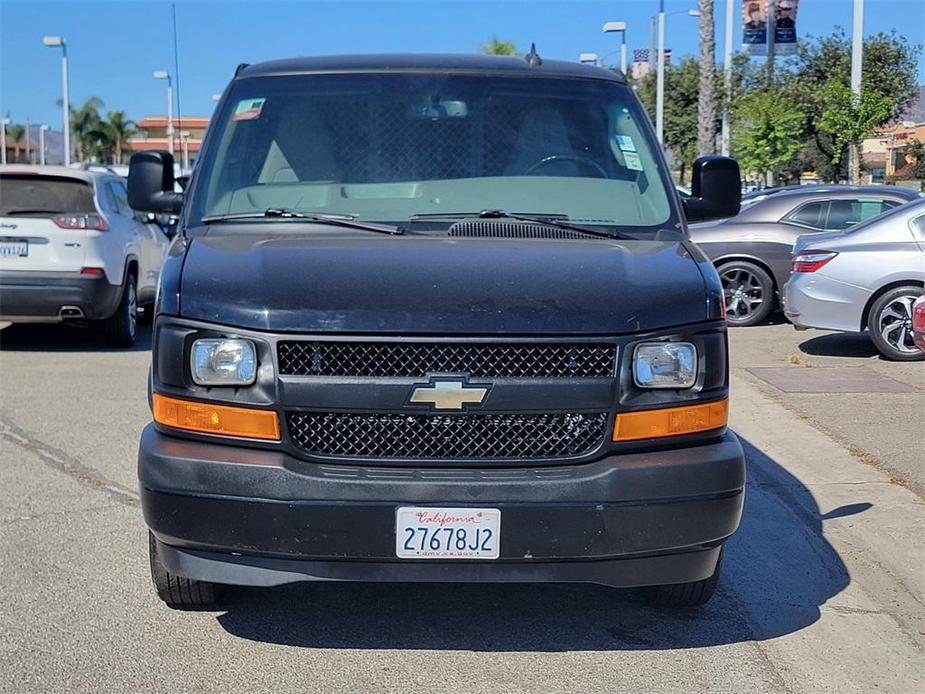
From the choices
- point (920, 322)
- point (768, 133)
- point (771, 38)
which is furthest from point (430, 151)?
point (771, 38)

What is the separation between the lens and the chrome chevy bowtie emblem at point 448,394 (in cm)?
367

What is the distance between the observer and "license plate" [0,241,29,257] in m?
10.8

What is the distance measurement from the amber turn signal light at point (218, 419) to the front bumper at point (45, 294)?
24.4 ft

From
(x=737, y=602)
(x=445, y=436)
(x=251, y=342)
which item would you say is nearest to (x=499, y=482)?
(x=445, y=436)

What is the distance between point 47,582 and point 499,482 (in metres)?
2.20

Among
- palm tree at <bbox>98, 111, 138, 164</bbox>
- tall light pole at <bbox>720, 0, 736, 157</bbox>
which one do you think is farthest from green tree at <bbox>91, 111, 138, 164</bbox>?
tall light pole at <bbox>720, 0, 736, 157</bbox>

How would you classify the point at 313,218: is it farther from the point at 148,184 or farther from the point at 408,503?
the point at 408,503

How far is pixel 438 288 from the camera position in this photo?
378 cm

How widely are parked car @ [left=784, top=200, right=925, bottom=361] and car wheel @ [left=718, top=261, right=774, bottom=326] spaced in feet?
8.72

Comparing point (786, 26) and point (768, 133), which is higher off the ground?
point (786, 26)

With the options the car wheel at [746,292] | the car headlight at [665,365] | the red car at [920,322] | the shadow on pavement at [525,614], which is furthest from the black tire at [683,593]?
the car wheel at [746,292]

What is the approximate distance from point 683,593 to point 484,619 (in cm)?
76

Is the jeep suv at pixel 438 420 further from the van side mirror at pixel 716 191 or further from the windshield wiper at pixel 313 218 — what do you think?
the van side mirror at pixel 716 191

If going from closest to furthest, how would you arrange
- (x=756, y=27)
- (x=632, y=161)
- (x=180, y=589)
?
(x=180, y=589), (x=632, y=161), (x=756, y=27)
